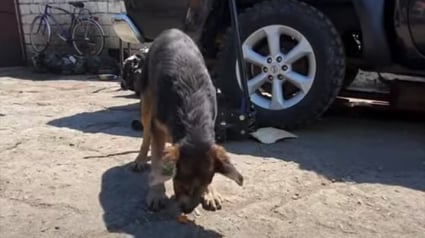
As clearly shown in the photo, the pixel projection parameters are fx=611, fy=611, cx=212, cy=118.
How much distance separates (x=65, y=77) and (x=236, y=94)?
20.0 ft

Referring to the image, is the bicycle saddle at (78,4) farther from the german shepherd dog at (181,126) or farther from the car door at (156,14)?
the german shepherd dog at (181,126)

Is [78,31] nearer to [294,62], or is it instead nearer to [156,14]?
[156,14]

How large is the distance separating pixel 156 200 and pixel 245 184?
735 mm

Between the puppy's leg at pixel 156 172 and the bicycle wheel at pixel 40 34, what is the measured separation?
935 cm

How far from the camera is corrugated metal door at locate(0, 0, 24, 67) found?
13.4 metres

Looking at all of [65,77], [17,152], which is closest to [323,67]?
[17,152]

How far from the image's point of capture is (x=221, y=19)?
6340 mm

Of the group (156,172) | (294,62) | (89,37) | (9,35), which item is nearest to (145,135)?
(156,172)

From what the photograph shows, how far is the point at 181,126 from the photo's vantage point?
3.63 metres

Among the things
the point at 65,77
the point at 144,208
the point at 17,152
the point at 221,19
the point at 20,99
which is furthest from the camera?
the point at 65,77

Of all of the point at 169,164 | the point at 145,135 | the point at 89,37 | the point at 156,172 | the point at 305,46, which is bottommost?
the point at 89,37

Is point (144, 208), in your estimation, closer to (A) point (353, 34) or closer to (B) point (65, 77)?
(A) point (353, 34)

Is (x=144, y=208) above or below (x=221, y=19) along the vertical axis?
below

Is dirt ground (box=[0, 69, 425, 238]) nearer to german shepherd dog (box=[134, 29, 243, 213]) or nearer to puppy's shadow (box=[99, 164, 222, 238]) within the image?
puppy's shadow (box=[99, 164, 222, 238])
